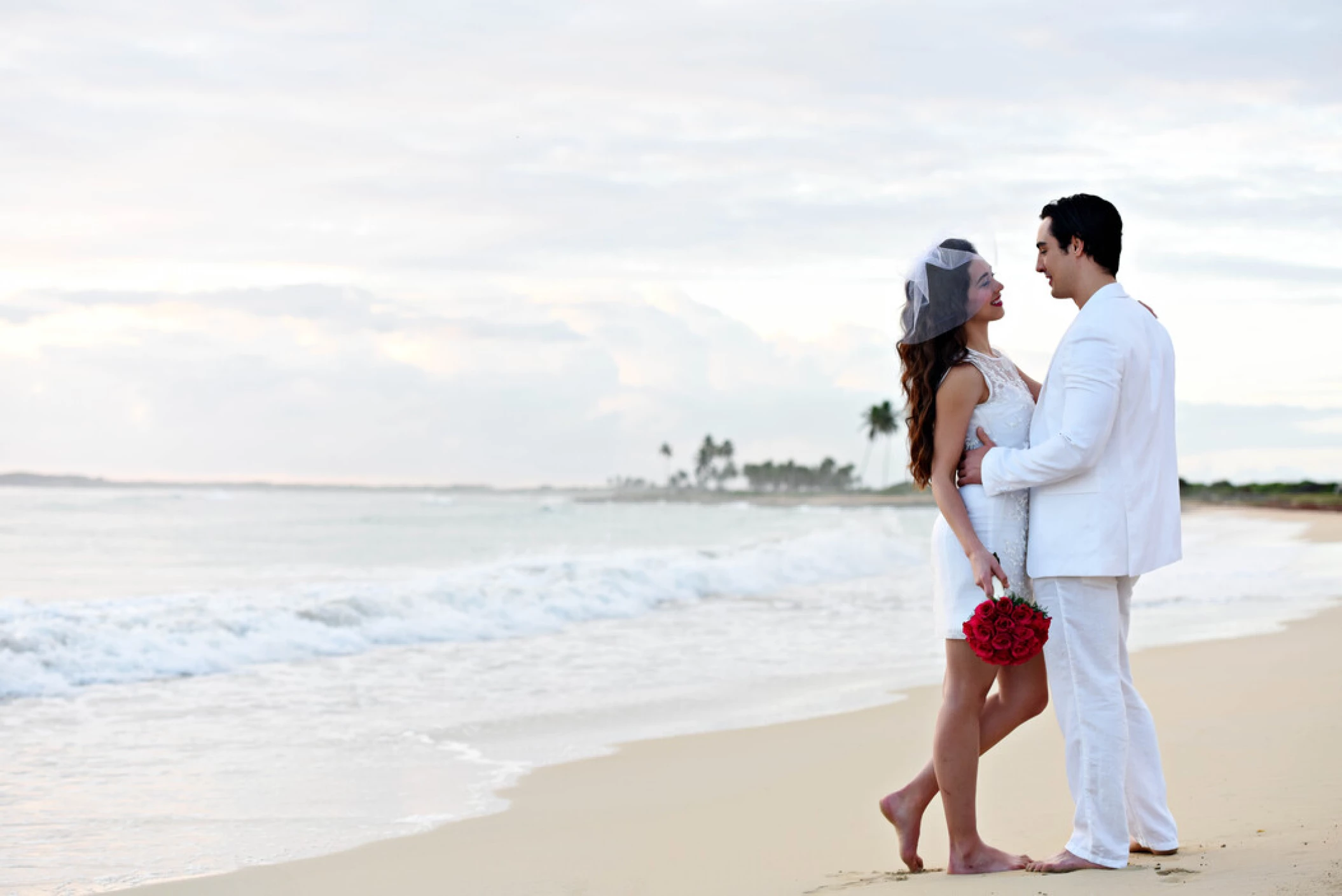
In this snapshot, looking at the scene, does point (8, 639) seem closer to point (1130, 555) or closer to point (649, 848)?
point (649, 848)

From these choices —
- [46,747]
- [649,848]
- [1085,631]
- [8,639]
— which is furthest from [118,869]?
[8,639]

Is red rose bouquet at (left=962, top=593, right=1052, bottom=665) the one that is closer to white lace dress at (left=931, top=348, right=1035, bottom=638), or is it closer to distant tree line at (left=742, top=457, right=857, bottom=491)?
white lace dress at (left=931, top=348, right=1035, bottom=638)

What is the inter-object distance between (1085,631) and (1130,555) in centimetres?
26

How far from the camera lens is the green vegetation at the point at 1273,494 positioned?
61719 mm

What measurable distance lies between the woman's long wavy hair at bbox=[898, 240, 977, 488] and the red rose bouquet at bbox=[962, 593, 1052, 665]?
19.0 inches

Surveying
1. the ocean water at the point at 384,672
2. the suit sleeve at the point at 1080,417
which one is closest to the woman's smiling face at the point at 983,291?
the suit sleeve at the point at 1080,417

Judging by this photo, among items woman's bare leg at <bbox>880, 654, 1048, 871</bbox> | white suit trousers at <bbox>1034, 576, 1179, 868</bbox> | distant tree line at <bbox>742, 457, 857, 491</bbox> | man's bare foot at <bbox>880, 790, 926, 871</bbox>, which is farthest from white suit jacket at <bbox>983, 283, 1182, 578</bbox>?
distant tree line at <bbox>742, 457, 857, 491</bbox>

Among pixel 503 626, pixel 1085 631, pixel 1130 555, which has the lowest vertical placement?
pixel 503 626

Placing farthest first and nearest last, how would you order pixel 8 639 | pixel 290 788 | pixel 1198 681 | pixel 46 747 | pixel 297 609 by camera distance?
pixel 297 609
pixel 8 639
pixel 1198 681
pixel 46 747
pixel 290 788

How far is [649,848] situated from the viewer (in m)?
4.20

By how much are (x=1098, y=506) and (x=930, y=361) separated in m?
0.66

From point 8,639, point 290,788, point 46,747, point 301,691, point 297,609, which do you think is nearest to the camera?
point 290,788

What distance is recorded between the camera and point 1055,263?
11.4 feet

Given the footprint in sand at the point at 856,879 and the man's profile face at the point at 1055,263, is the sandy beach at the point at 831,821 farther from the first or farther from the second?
the man's profile face at the point at 1055,263
